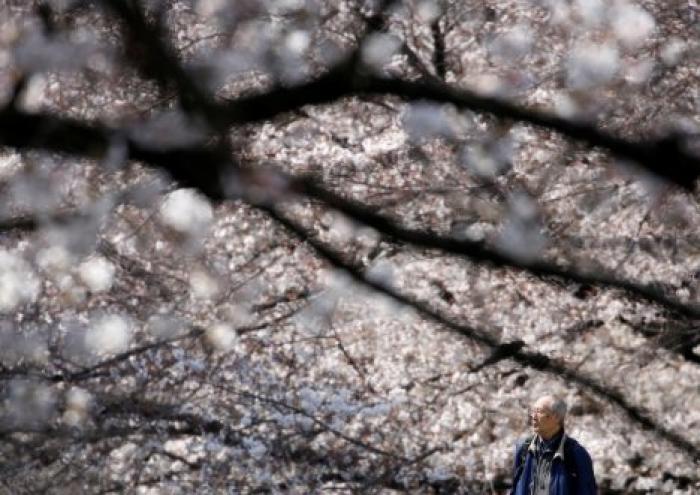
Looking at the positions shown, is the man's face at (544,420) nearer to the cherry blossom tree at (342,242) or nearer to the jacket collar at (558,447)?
the jacket collar at (558,447)

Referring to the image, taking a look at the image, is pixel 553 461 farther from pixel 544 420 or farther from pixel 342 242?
pixel 342 242

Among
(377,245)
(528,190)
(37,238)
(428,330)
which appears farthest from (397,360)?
(37,238)

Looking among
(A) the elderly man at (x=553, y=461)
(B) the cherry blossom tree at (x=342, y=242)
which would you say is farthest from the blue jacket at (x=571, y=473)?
(B) the cherry blossom tree at (x=342, y=242)

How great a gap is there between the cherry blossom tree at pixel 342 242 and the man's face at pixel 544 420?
1.95 m

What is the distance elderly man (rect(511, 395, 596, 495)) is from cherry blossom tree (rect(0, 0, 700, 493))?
1826 millimetres

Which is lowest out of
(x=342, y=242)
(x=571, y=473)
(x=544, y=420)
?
(x=571, y=473)

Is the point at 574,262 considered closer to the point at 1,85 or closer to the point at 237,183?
the point at 237,183

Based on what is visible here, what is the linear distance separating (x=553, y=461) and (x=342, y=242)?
314cm

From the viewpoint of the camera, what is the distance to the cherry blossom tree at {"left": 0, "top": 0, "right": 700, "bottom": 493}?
287 inches

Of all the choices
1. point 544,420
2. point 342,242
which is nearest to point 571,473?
point 544,420

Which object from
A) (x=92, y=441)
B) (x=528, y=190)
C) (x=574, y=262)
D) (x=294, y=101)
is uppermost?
(x=294, y=101)

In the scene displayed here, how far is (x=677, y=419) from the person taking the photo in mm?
7078

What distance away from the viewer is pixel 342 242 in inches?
315

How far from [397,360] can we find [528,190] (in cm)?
139
